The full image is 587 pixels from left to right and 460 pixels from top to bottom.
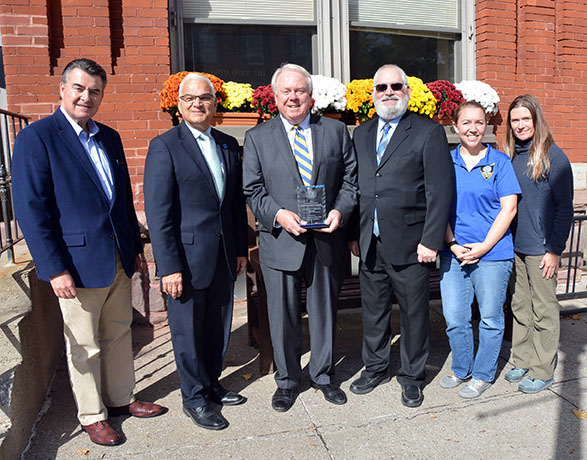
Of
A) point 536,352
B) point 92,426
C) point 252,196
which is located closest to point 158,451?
point 92,426

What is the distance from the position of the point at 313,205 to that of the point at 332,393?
1.32m

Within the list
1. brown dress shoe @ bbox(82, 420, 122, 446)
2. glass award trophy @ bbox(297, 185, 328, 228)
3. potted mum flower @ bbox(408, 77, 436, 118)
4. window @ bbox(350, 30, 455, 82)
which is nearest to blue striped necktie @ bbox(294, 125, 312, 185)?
glass award trophy @ bbox(297, 185, 328, 228)

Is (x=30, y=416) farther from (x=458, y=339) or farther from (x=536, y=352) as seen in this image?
(x=536, y=352)

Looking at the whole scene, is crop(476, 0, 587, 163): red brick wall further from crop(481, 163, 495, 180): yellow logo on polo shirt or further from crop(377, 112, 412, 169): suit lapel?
crop(377, 112, 412, 169): suit lapel

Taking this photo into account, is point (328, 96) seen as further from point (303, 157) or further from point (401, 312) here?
point (401, 312)

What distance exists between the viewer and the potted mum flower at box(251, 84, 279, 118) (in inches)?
194

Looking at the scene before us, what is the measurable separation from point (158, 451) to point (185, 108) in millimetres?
2056

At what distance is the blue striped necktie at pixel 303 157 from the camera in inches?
129

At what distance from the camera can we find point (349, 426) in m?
3.17

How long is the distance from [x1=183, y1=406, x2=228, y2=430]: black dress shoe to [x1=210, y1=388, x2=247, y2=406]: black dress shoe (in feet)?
0.72

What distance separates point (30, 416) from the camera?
3.14 meters

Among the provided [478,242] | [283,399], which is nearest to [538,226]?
[478,242]

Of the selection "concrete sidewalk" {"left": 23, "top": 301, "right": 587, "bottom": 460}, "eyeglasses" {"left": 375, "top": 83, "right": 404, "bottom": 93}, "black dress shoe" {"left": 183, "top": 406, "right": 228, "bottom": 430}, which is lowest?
"concrete sidewalk" {"left": 23, "top": 301, "right": 587, "bottom": 460}

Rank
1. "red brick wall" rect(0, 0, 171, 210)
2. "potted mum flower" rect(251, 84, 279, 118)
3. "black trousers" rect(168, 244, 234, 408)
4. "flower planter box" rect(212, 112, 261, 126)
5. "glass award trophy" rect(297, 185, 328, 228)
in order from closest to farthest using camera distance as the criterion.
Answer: "glass award trophy" rect(297, 185, 328, 228)
"black trousers" rect(168, 244, 234, 408)
"red brick wall" rect(0, 0, 171, 210)
"potted mum flower" rect(251, 84, 279, 118)
"flower planter box" rect(212, 112, 261, 126)
